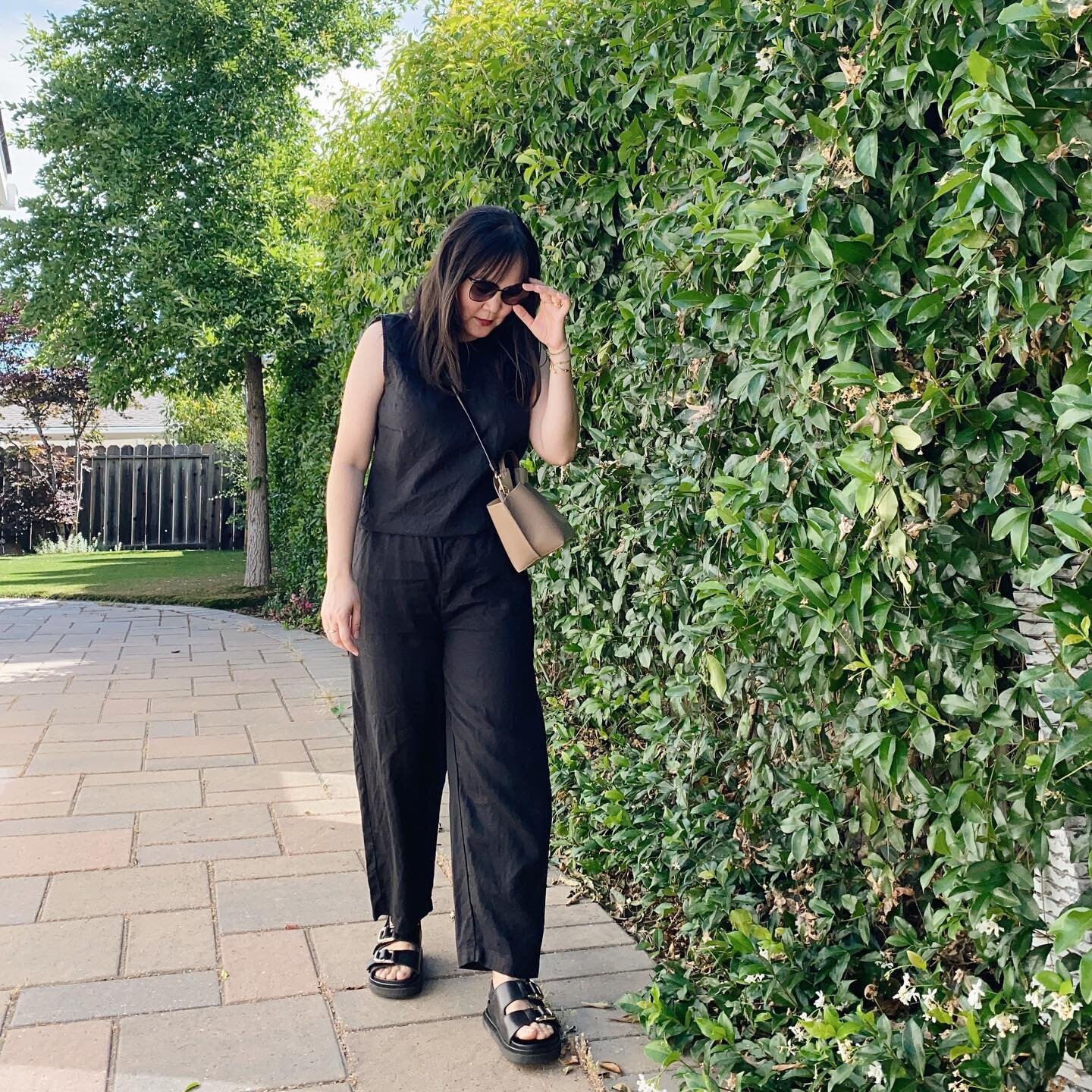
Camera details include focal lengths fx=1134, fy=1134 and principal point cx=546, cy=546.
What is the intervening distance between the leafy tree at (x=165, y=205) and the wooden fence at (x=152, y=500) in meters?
7.93

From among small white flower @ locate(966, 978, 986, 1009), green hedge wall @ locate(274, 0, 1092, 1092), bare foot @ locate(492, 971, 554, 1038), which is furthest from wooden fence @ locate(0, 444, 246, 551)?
small white flower @ locate(966, 978, 986, 1009)

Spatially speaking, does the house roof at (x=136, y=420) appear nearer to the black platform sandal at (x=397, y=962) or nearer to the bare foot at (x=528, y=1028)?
the black platform sandal at (x=397, y=962)

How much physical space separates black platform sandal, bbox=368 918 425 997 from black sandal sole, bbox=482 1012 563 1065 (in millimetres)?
353

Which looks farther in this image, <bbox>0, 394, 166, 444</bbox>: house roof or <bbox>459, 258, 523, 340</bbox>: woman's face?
<bbox>0, 394, 166, 444</bbox>: house roof

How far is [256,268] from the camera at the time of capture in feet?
35.1

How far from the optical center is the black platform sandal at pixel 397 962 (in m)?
2.79

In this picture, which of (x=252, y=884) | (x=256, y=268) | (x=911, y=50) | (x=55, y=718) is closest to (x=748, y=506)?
(x=911, y=50)

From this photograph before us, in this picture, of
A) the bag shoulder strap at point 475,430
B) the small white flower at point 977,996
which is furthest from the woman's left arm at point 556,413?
the small white flower at point 977,996

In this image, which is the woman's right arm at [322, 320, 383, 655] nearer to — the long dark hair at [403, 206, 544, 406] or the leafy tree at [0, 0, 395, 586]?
the long dark hair at [403, 206, 544, 406]

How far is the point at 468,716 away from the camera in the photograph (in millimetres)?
2676

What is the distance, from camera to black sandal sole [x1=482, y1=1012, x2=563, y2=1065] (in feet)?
8.10

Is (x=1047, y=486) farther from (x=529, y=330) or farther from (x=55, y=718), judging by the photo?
(x=55, y=718)

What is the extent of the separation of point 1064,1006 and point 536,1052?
1189 mm

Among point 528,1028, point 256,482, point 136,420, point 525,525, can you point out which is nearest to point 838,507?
point 525,525
